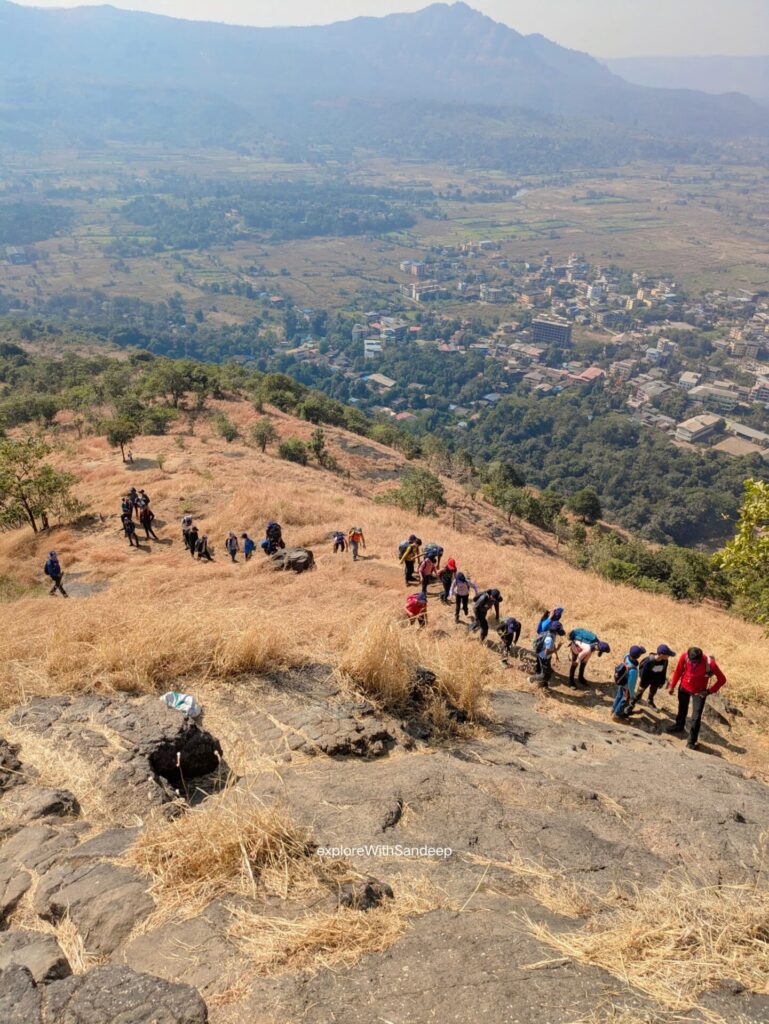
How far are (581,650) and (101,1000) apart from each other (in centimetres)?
849

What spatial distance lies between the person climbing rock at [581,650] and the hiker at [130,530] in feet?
43.6

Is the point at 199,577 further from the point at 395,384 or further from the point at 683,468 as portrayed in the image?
the point at 395,384

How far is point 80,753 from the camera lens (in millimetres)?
5910

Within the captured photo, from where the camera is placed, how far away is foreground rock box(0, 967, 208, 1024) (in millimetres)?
3121

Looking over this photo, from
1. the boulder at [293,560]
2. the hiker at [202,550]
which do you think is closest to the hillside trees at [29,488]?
the hiker at [202,550]

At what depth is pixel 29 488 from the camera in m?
19.1

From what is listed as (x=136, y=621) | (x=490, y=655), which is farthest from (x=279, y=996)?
(x=490, y=655)

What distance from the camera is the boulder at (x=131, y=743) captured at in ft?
17.7

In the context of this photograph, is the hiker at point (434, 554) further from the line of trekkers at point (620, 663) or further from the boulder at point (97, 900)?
the boulder at point (97, 900)

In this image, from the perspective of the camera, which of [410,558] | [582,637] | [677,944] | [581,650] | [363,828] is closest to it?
[677,944]

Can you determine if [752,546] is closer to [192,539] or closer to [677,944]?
[677,944]

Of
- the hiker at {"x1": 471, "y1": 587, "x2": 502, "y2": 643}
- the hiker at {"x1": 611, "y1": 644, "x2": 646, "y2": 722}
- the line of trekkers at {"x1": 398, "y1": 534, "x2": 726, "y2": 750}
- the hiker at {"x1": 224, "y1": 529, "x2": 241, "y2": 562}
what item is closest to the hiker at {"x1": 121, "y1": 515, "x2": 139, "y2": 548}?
the hiker at {"x1": 224, "y1": 529, "x2": 241, "y2": 562}

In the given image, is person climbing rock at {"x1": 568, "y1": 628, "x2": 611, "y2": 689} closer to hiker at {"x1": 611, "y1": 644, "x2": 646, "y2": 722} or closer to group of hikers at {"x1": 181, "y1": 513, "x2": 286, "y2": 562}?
hiker at {"x1": 611, "y1": 644, "x2": 646, "y2": 722}

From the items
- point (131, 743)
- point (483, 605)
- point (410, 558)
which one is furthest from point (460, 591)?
point (131, 743)
